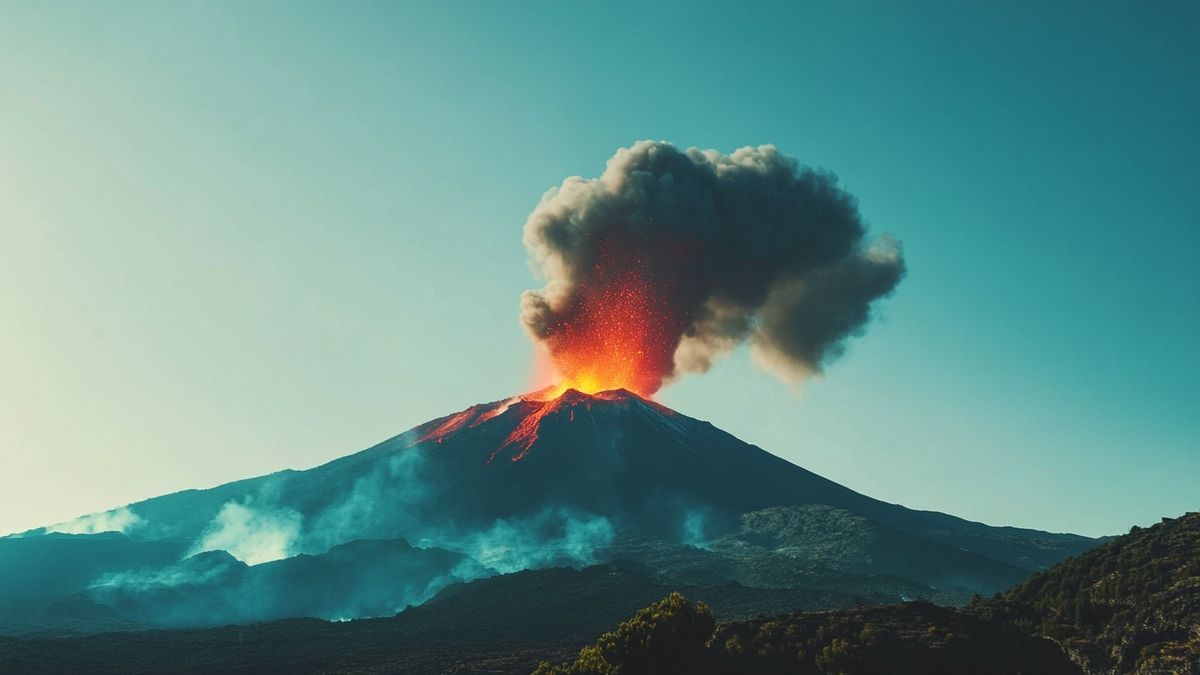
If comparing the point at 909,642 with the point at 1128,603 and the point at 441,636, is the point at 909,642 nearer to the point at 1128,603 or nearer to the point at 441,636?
the point at 1128,603

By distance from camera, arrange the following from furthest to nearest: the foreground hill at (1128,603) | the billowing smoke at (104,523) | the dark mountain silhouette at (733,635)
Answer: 1. the billowing smoke at (104,523)
2. the foreground hill at (1128,603)
3. the dark mountain silhouette at (733,635)

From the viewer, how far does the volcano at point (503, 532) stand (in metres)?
82.5

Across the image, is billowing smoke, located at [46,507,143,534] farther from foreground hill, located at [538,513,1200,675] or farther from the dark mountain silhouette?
foreground hill, located at [538,513,1200,675]

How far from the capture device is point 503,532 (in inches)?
4154

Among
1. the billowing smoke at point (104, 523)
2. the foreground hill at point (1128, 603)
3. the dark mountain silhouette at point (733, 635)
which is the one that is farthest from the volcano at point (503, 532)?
the foreground hill at point (1128, 603)

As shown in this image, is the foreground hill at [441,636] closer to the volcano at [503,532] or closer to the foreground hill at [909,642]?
the volcano at [503,532]

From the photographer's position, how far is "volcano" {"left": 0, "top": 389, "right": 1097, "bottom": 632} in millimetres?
82500

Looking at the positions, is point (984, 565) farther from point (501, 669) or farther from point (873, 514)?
point (501, 669)

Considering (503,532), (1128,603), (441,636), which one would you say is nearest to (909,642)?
(1128,603)

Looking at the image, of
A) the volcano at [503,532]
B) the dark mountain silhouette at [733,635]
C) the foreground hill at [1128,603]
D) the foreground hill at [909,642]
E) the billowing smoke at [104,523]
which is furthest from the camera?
the billowing smoke at [104,523]

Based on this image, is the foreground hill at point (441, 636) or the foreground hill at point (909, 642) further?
the foreground hill at point (441, 636)

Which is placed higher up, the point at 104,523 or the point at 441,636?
the point at 104,523

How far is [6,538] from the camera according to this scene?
103812mm

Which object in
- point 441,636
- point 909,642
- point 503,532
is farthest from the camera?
point 503,532
